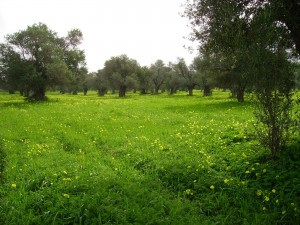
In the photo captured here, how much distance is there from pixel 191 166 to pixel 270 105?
336cm

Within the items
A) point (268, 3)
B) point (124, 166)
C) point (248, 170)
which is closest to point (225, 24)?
point (268, 3)

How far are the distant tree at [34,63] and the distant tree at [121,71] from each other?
32.4 meters

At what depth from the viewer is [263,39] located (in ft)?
26.2

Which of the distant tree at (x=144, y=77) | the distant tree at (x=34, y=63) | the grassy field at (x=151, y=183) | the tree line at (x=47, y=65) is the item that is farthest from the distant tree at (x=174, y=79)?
the grassy field at (x=151, y=183)

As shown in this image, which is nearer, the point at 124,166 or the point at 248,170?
the point at 248,170

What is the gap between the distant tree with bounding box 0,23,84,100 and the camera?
42.0m

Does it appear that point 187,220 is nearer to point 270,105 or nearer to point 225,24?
point 270,105

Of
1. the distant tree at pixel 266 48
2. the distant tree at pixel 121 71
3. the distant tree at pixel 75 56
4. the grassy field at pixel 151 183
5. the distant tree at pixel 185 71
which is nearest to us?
the grassy field at pixel 151 183

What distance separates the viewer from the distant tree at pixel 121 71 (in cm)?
7827

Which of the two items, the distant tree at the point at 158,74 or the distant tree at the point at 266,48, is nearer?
the distant tree at the point at 266,48

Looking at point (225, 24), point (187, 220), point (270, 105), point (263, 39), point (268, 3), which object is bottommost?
point (187, 220)

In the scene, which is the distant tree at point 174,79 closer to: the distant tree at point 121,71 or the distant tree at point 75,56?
the distant tree at point 121,71

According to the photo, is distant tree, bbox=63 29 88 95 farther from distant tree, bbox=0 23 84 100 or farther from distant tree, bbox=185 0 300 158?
→ distant tree, bbox=185 0 300 158

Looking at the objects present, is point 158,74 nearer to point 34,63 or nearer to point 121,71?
point 121,71
